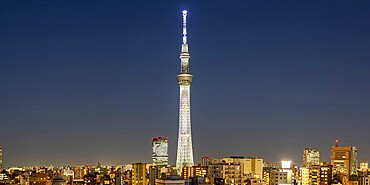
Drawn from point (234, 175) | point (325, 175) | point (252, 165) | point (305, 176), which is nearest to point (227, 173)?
point (234, 175)

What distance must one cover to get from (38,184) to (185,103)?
22.6 feet

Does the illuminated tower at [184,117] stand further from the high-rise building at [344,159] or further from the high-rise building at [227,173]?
the high-rise building at [344,159]

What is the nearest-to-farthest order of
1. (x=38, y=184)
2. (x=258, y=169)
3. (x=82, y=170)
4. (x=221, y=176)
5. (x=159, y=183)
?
1. (x=159, y=183)
2. (x=221, y=176)
3. (x=38, y=184)
4. (x=258, y=169)
5. (x=82, y=170)

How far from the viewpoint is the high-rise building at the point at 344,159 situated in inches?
1249

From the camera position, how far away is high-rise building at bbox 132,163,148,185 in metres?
25.4

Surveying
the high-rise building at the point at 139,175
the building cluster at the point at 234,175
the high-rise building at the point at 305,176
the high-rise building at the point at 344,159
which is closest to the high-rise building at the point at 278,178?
the building cluster at the point at 234,175

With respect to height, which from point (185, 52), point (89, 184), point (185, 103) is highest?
point (185, 52)

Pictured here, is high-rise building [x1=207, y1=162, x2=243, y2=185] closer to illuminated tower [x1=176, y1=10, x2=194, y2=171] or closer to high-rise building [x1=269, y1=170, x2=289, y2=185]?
high-rise building [x1=269, y1=170, x2=289, y2=185]

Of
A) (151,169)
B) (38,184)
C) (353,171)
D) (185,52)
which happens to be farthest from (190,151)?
(353,171)

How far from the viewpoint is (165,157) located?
3762cm

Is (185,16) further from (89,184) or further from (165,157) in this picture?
(165,157)

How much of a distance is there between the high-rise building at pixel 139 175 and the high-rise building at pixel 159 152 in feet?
36.2

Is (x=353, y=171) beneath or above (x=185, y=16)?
beneath

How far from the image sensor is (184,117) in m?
27.1
